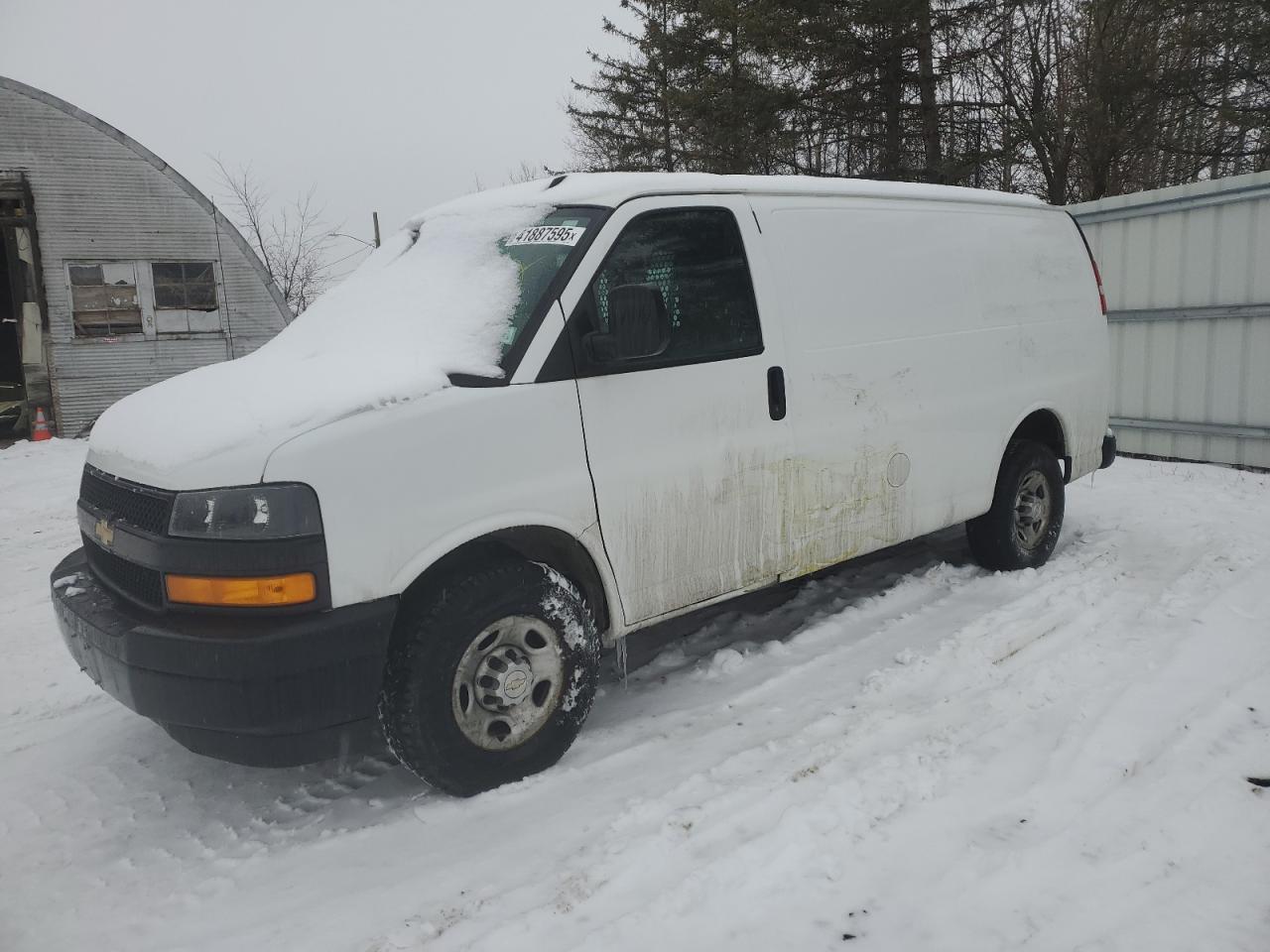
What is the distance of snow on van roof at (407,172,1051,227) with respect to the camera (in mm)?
3744

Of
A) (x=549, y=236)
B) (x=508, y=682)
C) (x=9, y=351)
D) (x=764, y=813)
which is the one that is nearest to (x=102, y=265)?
(x=9, y=351)

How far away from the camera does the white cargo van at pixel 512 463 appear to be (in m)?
2.90

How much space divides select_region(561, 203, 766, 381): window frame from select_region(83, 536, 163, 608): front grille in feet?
4.74

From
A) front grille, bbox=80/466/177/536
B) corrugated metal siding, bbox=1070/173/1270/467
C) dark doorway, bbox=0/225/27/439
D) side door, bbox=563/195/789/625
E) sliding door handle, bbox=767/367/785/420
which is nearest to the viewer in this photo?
front grille, bbox=80/466/177/536

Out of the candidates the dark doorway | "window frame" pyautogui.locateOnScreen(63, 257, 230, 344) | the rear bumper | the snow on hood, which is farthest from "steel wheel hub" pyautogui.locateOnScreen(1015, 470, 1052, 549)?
the dark doorway

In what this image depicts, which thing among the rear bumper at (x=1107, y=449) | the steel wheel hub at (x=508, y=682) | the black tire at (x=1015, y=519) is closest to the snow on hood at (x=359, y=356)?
the steel wheel hub at (x=508, y=682)

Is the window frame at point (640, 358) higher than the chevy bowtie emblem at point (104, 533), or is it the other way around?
the window frame at point (640, 358)

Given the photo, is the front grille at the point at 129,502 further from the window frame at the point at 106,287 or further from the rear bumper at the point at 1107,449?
the window frame at the point at 106,287

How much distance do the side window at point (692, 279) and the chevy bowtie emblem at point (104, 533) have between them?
72.2 inches

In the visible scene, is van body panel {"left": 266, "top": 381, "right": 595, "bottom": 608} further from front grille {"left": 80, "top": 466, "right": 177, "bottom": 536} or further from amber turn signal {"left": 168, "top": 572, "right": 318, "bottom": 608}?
front grille {"left": 80, "top": 466, "right": 177, "bottom": 536}

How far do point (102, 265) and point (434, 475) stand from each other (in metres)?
14.2

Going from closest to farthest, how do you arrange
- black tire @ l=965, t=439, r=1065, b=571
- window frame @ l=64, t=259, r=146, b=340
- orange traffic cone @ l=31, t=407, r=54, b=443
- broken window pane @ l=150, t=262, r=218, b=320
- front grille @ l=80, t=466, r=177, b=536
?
front grille @ l=80, t=466, r=177, b=536, black tire @ l=965, t=439, r=1065, b=571, orange traffic cone @ l=31, t=407, r=54, b=443, window frame @ l=64, t=259, r=146, b=340, broken window pane @ l=150, t=262, r=218, b=320

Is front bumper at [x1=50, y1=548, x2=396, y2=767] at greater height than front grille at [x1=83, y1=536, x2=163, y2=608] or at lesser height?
lesser

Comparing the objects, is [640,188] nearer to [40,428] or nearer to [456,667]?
[456,667]
